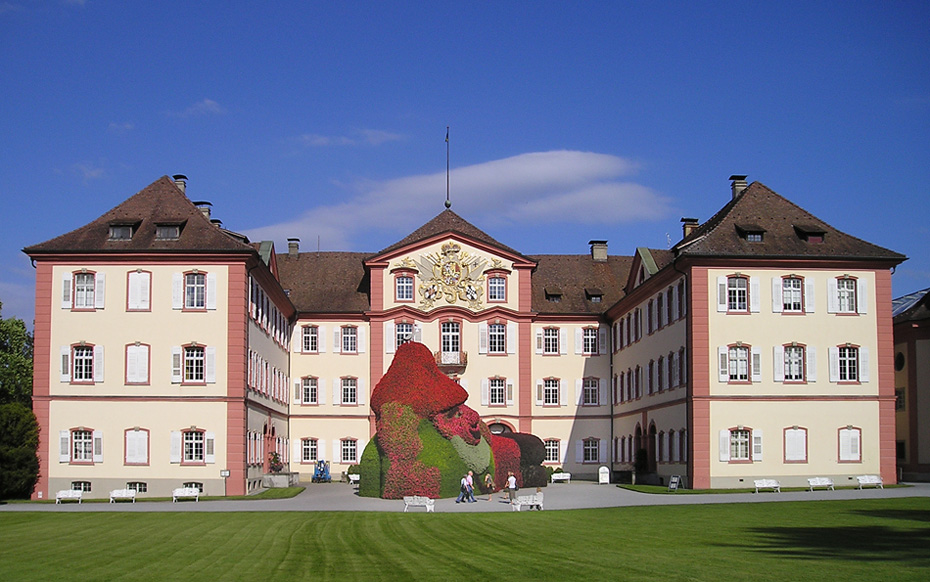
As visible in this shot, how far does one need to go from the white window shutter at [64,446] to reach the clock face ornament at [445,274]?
24.7 m

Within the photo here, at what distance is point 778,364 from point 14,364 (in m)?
44.0

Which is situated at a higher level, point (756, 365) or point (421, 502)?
point (756, 365)

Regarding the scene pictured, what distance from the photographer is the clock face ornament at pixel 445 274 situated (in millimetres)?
65938

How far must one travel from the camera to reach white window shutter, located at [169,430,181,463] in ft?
152

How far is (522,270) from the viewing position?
6688 cm

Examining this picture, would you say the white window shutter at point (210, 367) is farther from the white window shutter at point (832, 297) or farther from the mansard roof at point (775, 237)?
the white window shutter at point (832, 297)

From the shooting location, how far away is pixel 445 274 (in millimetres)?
66000

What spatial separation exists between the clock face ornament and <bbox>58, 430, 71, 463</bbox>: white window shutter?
24667 millimetres

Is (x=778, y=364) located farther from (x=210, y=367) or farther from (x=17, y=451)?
(x=17, y=451)

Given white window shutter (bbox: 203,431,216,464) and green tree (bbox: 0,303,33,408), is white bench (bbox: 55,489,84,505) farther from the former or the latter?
green tree (bbox: 0,303,33,408)

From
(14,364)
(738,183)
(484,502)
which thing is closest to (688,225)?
(738,183)

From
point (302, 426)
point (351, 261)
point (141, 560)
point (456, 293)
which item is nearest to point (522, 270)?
point (456, 293)

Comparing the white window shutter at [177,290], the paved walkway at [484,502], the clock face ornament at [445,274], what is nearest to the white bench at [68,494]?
the paved walkway at [484,502]

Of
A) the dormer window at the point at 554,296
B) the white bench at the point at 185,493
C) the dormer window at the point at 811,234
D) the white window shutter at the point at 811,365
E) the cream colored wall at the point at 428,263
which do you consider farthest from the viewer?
the dormer window at the point at 554,296
